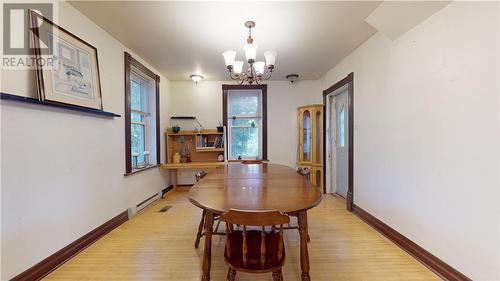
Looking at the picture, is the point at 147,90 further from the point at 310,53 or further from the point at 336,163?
the point at 336,163

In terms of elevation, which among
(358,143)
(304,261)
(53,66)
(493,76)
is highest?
(53,66)

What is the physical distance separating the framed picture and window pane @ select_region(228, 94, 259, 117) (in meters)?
2.85

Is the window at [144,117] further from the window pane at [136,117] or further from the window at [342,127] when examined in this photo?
the window at [342,127]

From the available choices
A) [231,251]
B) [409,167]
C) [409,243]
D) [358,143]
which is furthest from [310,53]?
[231,251]

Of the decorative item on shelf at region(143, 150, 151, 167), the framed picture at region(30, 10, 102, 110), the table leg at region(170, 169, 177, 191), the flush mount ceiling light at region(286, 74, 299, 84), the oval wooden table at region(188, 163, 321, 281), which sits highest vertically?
the flush mount ceiling light at region(286, 74, 299, 84)

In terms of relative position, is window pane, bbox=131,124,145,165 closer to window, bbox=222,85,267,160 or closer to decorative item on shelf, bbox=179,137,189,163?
decorative item on shelf, bbox=179,137,189,163

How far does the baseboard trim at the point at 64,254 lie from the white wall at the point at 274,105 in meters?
2.76

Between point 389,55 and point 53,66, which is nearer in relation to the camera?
point 53,66

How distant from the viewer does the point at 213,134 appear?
15.5ft

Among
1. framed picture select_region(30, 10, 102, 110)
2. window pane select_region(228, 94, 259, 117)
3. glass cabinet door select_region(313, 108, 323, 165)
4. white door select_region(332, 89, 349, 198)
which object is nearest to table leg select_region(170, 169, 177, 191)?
window pane select_region(228, 94, 259, 117)

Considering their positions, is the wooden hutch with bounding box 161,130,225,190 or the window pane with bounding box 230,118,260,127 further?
the window pane with bounding box 230,118,260,127

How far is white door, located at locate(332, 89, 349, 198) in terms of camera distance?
3.90m

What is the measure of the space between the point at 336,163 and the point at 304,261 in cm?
321

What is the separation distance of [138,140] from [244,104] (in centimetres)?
239
